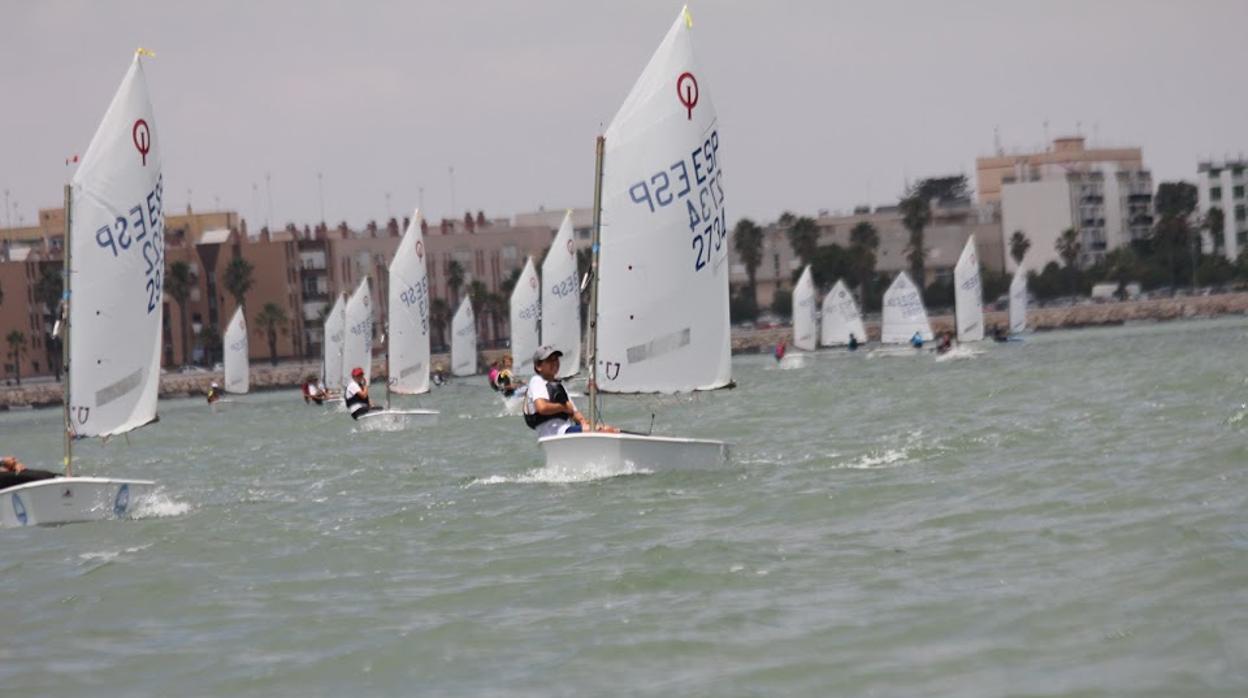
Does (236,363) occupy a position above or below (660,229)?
below

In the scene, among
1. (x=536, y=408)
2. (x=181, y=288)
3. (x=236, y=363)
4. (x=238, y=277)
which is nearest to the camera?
(x=536, y=408)

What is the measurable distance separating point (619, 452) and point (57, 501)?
5.45 meters

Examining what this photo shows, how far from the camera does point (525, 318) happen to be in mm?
58438

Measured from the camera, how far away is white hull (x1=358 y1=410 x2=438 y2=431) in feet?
128

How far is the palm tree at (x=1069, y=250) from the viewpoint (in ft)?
543

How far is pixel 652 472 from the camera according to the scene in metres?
20.4

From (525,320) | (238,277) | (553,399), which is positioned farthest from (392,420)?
(238,277)

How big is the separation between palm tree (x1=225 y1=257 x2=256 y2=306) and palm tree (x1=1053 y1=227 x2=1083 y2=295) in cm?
6751

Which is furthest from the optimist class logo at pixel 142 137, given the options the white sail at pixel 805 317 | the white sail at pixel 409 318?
the white sail at pixel 805 317

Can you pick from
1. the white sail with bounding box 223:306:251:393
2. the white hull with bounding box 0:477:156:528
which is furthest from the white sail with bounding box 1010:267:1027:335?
the white hull with bounding box 0:477:156:528

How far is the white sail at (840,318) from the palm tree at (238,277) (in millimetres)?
57516

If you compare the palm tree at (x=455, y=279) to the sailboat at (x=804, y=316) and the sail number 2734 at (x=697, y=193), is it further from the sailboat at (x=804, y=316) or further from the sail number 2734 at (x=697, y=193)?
the sail number 2734 at (x=697, y=193)

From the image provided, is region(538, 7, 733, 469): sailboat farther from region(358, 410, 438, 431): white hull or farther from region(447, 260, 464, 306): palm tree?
region(447, 260, 464, 306): palm tree

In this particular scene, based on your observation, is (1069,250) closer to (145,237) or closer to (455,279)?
(455,279)
